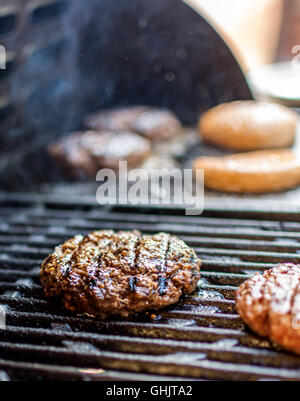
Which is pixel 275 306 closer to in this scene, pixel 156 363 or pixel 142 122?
pixel 156 363

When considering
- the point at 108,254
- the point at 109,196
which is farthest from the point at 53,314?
the point at 109,196

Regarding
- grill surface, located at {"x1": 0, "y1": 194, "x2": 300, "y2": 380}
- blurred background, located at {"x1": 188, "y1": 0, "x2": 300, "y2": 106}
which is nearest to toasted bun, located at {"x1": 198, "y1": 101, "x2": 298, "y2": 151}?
grill surface, located at {"x1": 0, "y1": 194, "x2": 300, "y2": 380}

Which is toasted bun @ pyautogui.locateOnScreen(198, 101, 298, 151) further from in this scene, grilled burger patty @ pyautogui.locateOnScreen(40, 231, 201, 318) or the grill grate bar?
the grill grate bar

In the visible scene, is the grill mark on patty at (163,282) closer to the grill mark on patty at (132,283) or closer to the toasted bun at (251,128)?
the grill mark on patty at (132,283)

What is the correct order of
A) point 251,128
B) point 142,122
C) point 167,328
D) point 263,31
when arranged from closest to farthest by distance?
point 167,328 < point 251,128 < point 142,122 < point 263,31
